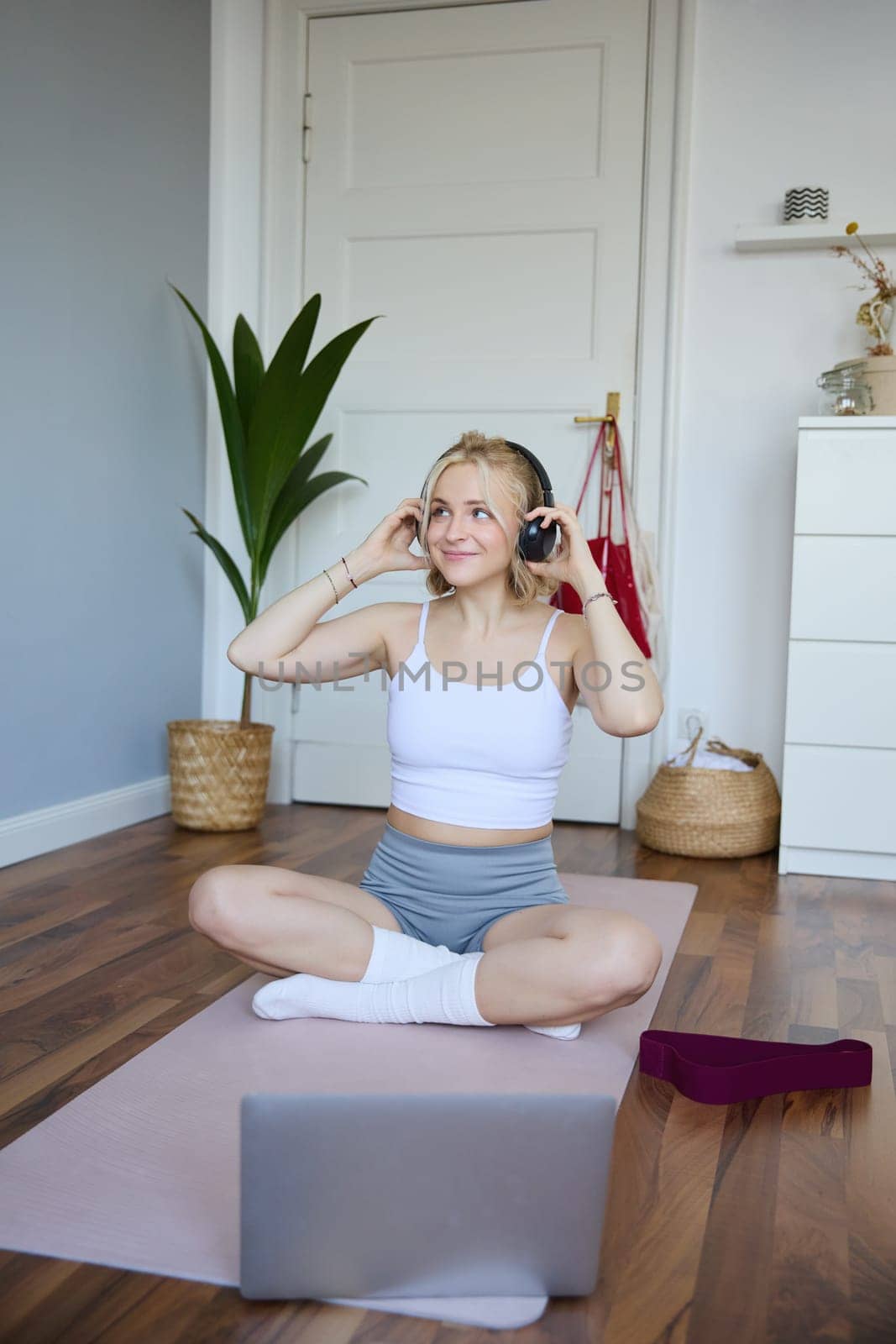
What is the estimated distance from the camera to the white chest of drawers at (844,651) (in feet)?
9.39

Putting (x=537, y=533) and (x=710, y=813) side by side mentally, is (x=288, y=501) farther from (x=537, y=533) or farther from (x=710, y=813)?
(x=537, y=533)

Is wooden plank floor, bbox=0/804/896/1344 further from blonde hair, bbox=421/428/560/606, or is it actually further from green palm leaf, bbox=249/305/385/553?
green palm leaf, bbox=249/305/385/553

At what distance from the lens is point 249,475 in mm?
3244

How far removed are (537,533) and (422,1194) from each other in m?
0.97

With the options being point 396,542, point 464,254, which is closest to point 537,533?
point 396,542

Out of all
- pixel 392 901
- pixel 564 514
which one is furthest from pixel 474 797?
pixel 564 514

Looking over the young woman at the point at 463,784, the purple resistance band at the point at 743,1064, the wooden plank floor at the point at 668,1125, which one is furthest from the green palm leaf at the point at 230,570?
the purple resistance band at the point at 743,1064

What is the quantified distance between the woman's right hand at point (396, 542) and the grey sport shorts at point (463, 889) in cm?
42

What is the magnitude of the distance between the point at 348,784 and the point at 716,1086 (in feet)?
7.51

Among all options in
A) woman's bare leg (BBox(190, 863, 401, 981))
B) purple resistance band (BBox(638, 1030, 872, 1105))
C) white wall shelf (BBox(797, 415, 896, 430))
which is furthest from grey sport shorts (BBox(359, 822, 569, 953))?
white wall shelf (BBox(797, 415, 896, 430))

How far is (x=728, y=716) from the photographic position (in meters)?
3.43

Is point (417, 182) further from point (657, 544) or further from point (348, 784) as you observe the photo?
point (348, 784)

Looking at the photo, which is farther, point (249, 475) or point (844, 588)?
point (249, 475)

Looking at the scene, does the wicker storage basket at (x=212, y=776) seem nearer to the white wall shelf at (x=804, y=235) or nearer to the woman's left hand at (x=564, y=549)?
the woman's left hand at (x=564, y=549)
